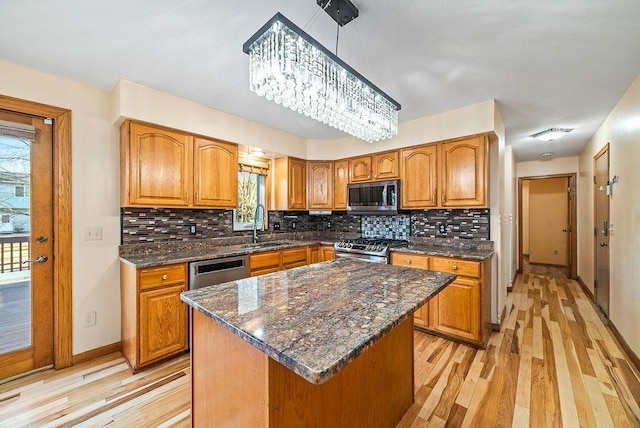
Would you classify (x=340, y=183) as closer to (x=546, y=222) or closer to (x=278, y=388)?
(x=278, y=388)

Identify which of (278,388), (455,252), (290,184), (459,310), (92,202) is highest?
(290,184)

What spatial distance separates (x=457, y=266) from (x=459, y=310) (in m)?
0.43

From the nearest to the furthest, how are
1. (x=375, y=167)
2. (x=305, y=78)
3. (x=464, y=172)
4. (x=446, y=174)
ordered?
(x=305, y=78) → (x=464, y=172) → (x=446, y=174) → (x=375, y=167)

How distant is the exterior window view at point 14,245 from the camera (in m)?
2.12

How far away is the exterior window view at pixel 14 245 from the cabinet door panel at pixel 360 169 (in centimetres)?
332

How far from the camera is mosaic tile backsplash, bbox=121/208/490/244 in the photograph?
8.97 ft

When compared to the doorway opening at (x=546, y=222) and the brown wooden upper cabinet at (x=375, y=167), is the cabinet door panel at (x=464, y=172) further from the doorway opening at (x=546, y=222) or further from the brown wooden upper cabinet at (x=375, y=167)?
the doorway opening at (x=546, y=222)

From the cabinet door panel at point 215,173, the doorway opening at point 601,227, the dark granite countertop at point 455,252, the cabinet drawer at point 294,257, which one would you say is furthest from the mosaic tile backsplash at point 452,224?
the cabinet door panel at point 215,173

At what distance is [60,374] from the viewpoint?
219 cm

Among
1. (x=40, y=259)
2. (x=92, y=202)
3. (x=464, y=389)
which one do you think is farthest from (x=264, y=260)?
(x=464, y=389)

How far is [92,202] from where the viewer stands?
2.45 metres

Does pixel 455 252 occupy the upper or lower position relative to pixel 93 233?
lower

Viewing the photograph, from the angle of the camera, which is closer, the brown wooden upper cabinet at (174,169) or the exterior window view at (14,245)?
the exterior window view at (14,245)

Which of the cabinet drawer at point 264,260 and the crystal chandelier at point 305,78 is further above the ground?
the crystal chandelier at point 305,78
